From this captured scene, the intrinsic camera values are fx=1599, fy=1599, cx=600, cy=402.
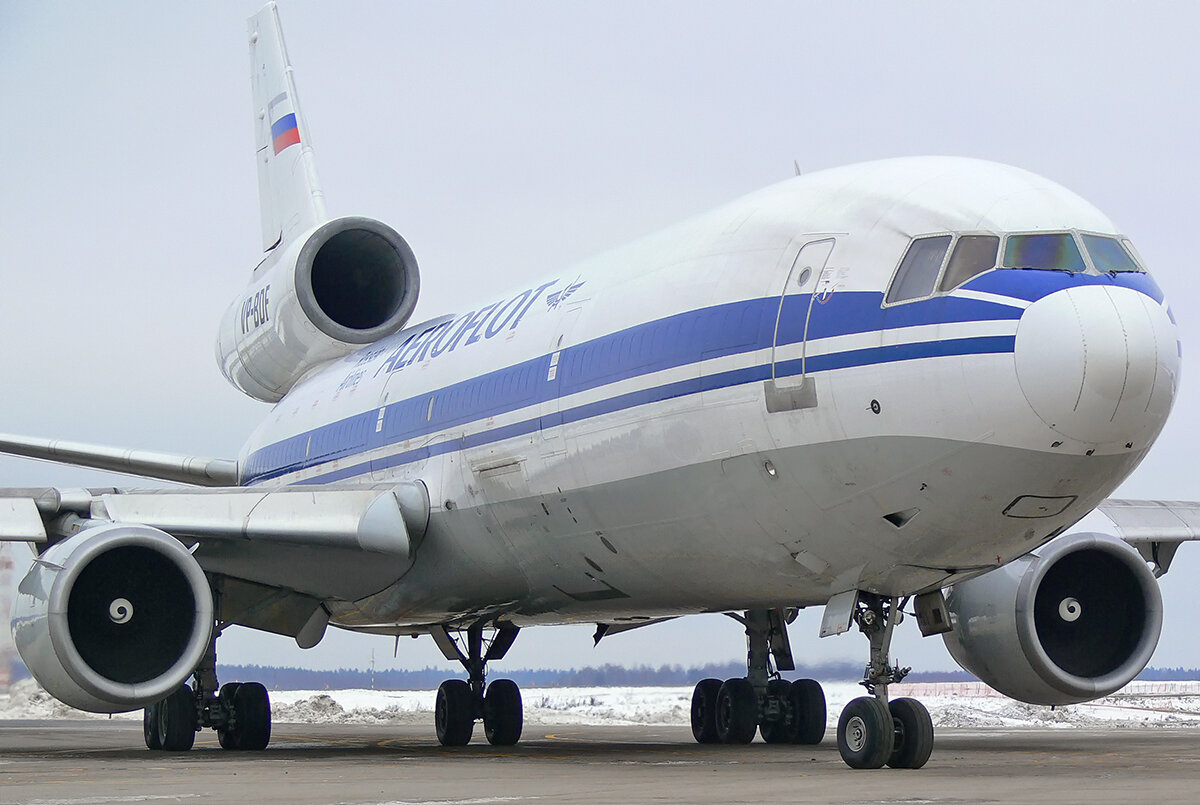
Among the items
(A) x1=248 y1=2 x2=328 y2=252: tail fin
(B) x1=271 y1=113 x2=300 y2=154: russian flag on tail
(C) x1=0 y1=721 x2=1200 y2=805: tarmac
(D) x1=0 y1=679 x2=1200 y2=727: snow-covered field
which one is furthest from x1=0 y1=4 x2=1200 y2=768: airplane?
(D) x1=0 y1=679 x2=1200 y2=727: snow-covered field

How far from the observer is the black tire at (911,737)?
10.0 metres

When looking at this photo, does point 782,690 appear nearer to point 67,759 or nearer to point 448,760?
point 448,760

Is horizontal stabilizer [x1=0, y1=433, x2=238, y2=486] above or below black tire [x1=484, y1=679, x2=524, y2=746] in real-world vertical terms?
above

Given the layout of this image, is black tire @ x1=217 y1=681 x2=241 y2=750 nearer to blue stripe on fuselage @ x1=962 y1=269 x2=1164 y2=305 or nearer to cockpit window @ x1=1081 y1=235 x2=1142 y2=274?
blue stripe on fuselage @ x1=962 y1=269 x2=1164 y2=305

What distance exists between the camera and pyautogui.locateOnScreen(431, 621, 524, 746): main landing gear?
680 inches

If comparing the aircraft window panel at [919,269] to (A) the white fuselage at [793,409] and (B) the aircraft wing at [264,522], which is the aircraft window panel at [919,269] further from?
(B) the aircraft wing at [264,522]

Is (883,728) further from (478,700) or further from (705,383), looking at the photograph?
(478,700)

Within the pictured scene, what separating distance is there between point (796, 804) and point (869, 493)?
2961 millimetres

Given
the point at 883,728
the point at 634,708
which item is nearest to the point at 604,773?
the point at 883,728

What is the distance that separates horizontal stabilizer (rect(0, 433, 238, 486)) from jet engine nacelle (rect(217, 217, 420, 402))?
170 centimetres

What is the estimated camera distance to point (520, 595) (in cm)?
1468

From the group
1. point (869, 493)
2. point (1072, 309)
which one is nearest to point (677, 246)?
point (869, 493)

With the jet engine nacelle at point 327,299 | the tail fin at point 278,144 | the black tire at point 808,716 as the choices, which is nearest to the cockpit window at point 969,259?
the black tire at point 808,716

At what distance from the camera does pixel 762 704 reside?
16.4 m
